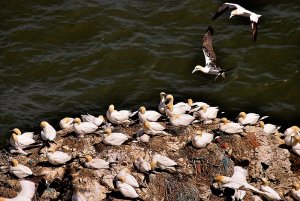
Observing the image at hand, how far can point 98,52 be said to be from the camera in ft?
72.2

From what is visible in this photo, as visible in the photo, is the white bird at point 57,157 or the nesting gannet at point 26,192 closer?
the nesting gannet at point 26,192

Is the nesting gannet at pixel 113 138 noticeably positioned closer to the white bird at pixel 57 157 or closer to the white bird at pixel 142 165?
the white bird at pixel 142 165

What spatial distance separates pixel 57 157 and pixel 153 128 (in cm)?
278

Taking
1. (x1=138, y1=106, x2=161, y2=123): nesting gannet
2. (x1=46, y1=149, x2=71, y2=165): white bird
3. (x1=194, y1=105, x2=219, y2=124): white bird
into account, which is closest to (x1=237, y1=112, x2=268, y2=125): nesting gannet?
(x1=194, y1=105, x2=219, y2=124): white bird

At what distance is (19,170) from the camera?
1345 centimetres

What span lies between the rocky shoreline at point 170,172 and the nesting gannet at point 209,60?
457 centimetres

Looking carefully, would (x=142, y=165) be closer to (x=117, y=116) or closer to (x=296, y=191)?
(x=117, y=116)

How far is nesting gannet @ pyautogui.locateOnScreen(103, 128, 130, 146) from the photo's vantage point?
46.9 ft

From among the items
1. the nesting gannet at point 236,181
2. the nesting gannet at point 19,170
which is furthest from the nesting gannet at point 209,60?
the nesting gannet at point 19,170

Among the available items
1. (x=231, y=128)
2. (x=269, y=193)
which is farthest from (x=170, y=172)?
(x=269, y=193)

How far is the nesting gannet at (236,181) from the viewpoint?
42.8 feet

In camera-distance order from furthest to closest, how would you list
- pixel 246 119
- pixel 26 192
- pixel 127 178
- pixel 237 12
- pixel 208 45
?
pixel 237 12 → pixel 208 45 → pixel 246 119 → pixel 26 192 → pixel 127 178

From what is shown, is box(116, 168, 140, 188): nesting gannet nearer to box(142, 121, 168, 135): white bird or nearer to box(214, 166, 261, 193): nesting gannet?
box(142, 121, 168, 135): white bird

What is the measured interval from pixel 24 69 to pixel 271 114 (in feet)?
32.9
